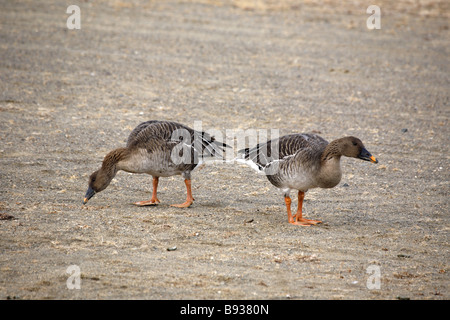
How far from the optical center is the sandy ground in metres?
6.21

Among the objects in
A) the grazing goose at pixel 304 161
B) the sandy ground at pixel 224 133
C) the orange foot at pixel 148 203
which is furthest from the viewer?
the orange foot at pixel 148 203

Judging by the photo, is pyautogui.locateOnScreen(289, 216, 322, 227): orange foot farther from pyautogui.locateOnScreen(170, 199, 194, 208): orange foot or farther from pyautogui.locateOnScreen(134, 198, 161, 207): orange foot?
pyautogui.locateOnScreen(134, 198, 161, 207): orange foot

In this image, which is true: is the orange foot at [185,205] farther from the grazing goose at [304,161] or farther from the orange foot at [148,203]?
the grazing goose at [304,161]

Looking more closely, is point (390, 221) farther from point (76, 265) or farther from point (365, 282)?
point (76, 265)

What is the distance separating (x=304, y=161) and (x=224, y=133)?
394cm

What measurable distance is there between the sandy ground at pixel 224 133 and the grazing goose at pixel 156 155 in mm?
419

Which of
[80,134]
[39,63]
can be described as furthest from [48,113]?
[39,63]

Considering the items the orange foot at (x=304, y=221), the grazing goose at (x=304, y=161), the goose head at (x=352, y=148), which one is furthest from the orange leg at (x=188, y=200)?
the goose head at (x=352, y=148)

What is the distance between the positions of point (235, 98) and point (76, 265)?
7668 millimetres

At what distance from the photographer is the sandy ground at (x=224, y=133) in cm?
621

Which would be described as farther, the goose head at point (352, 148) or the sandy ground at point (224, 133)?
the goose head at point (352, 148)

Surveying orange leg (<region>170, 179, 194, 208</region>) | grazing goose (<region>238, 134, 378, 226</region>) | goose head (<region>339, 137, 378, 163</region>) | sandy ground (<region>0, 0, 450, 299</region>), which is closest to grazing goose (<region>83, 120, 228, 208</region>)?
orange leg (<region>170, 179, 194, 208</region>)

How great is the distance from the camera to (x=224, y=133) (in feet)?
36.9

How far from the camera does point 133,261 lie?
636 cm
